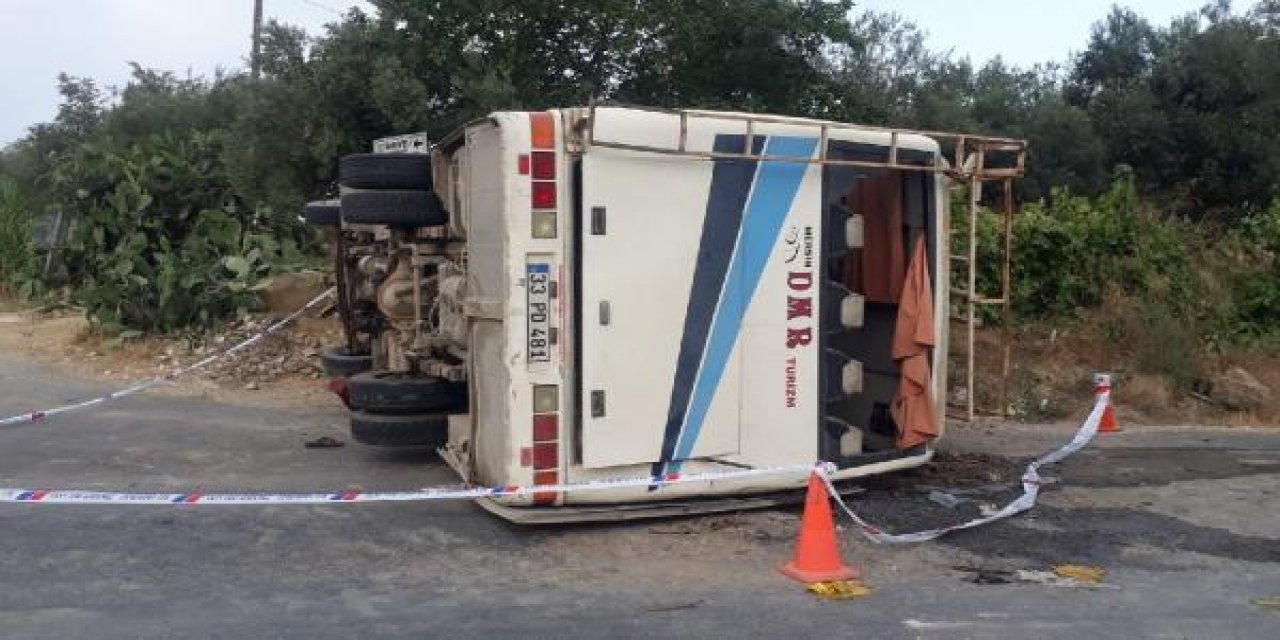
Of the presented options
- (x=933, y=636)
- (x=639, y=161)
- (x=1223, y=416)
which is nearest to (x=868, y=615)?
(x=933, y=636)

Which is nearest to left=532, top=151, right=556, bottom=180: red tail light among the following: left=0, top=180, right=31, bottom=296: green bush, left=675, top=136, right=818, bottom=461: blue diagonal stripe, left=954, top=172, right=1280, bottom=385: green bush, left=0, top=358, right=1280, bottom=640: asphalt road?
left=675, top=136, right=818, bottom=461: blue diagonal stripe

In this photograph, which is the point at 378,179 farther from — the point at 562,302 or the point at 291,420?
the point at 291,420

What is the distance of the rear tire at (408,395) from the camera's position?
7551mm

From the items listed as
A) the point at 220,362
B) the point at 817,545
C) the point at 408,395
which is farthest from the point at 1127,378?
the point at 220,362

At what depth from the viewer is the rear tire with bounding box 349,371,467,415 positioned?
7.55m

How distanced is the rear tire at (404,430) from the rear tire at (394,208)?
4.14ft

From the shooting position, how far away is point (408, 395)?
755cm

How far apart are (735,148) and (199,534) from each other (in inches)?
143

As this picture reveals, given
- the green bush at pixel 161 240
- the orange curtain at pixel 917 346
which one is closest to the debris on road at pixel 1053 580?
the orange curtain at pixel 917 346

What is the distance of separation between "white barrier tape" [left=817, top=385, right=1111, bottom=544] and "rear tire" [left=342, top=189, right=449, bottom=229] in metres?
3.08

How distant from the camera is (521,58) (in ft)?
53.1

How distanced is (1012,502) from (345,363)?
205 inches

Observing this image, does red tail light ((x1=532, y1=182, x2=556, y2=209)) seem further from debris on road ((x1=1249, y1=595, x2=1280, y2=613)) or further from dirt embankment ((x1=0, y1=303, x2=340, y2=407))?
dirt embankment ((x1=0, y1=303, x2=340, y2=407))

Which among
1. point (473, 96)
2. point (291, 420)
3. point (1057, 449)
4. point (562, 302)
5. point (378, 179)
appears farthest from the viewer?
point (473, 96)
